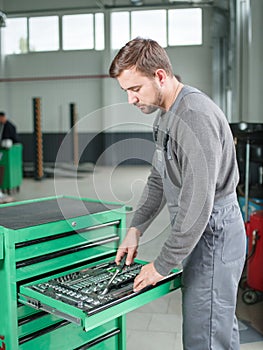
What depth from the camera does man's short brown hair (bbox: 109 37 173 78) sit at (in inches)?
50.4

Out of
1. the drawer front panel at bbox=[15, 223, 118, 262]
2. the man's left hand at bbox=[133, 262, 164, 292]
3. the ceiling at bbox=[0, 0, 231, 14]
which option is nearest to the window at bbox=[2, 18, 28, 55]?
the ceiling at bbox=[0, 0, 231, 14]

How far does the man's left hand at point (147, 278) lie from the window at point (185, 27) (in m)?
10.5

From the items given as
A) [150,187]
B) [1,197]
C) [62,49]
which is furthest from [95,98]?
[150,187]

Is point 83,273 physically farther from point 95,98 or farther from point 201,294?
point 95,98

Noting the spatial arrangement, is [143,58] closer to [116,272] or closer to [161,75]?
[161,75]

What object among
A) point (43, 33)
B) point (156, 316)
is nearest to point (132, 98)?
point (156, 316)

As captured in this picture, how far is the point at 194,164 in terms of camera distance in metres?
1.24

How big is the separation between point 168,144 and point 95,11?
34.6 feet

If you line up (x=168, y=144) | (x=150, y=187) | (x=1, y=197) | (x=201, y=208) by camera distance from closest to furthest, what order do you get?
(x=201, y=208), (x=168, y=144), (x=150, y=187), (x=1, y=197)

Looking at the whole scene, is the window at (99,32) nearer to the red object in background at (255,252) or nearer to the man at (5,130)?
the man at (5,130)

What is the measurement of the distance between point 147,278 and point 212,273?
0.23m

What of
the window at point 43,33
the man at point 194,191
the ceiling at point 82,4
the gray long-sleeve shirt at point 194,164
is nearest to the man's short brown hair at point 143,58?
the man at point 194,191

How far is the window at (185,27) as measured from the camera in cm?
1095

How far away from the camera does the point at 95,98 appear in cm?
1152
